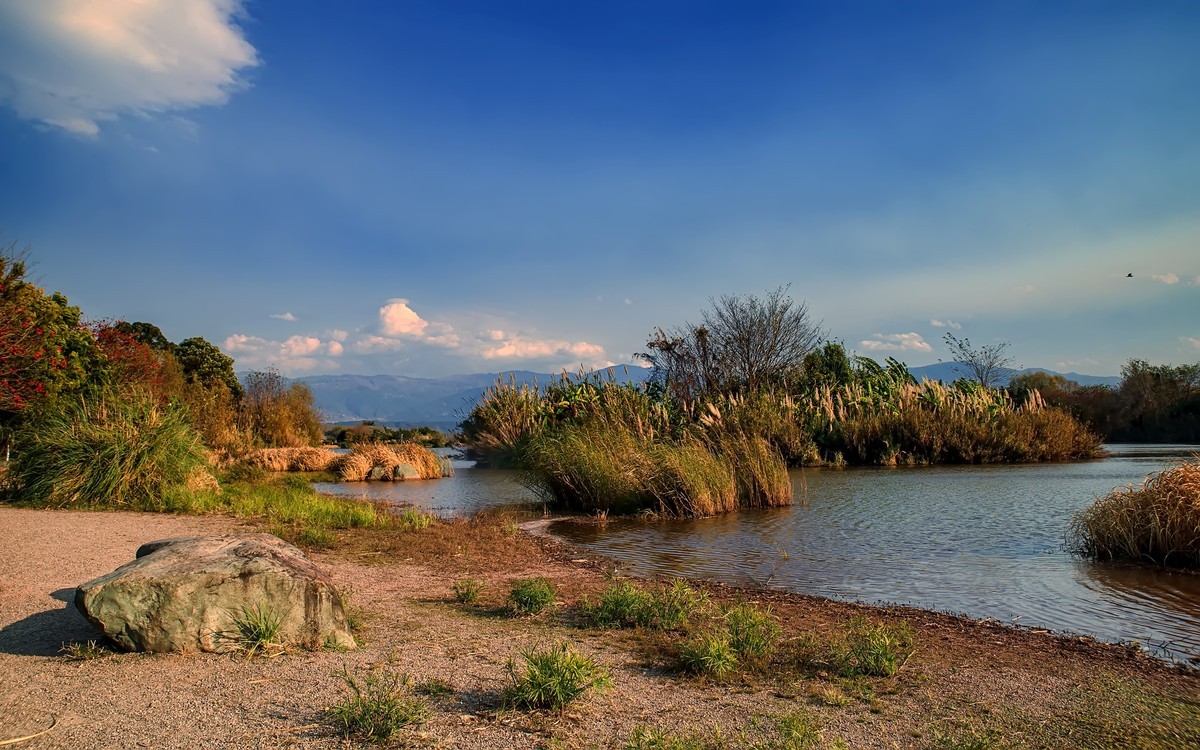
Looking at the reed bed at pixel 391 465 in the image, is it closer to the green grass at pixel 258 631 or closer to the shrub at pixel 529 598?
the shrub at pixel 529 598

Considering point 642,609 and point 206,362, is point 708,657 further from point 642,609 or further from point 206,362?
point 206,362

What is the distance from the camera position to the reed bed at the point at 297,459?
28.1 meters

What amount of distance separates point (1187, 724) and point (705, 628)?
3.11 m

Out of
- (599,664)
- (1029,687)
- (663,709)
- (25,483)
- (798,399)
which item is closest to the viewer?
(663,709)

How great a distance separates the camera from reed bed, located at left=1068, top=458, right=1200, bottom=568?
28.7 feet

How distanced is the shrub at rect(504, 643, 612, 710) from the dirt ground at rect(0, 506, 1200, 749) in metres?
0.09

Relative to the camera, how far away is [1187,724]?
4.24m

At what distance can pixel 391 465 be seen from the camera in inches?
1054

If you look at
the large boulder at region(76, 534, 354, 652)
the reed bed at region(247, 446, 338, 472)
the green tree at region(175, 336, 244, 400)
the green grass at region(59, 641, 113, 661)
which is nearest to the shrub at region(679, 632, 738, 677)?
the large boulder at region(76, 534, 354, 652)

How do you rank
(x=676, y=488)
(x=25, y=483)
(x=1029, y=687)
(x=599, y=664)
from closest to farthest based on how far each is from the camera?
(x=1029, y=687), (x=599, y=664), (x=25, y=483), (x=676, y=488)

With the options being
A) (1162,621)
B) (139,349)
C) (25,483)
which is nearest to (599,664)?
(1162,621)

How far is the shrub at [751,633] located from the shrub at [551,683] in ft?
4.33

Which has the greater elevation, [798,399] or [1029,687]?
[798,399]

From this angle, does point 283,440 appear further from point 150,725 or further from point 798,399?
point 150,725
